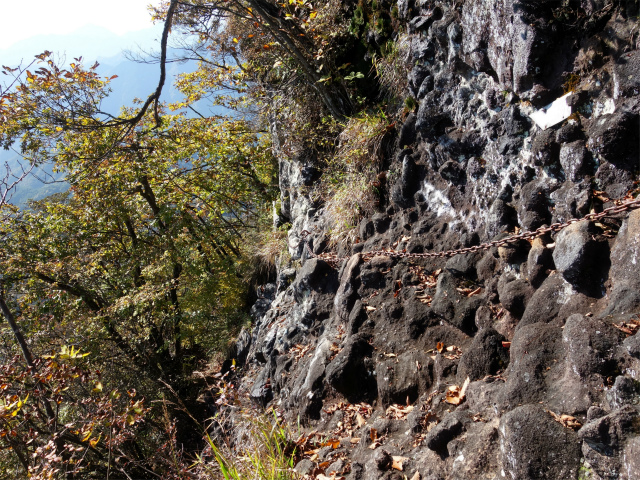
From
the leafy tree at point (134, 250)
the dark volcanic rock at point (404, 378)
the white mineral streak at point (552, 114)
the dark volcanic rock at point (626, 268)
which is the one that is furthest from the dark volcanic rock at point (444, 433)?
the leafy tree at point (134, 250)

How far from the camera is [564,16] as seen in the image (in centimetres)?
320

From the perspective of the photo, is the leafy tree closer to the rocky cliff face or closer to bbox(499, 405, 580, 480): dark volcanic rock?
the rocky cliff face

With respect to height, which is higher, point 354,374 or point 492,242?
point 492,242

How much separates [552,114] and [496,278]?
1.38 metres

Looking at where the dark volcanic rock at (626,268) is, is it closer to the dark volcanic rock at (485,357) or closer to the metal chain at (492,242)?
the metal chain at (492,242)

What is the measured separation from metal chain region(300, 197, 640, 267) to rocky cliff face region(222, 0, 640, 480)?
10 centimetres

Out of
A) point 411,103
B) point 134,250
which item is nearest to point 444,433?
point 411,103

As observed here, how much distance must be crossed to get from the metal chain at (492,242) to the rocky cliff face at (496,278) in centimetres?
10

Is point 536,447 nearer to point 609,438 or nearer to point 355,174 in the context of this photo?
point 609,438

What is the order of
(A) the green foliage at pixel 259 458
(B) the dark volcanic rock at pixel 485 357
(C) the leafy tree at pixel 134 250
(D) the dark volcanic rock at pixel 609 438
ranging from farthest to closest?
(C) the leafy tree at pixel 134 250 → (A) the green foliage at pixel 259 458 → (B) the dark volcanic rock at pixel 485 357 → (D) the dark volcanic rock at pixel 609 438

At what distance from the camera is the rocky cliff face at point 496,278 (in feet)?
7.02

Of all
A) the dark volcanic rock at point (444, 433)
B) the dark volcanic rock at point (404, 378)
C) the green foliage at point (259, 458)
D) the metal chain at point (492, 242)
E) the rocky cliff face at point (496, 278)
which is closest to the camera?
the rocky cliff face at point (496, 278)

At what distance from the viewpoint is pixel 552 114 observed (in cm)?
325

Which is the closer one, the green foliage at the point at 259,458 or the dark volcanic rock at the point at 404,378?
the green foliage at the point at 259,458
